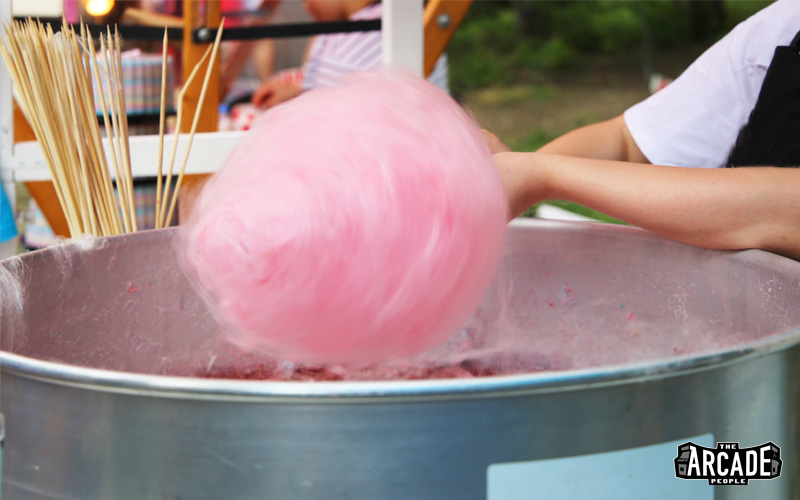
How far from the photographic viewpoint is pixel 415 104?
0.72 metres

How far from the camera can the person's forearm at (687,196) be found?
32.7 inches

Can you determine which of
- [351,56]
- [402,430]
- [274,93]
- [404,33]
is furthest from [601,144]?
[274,93]

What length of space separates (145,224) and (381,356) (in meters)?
1.33

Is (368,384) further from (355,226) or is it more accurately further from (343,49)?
(343,49)

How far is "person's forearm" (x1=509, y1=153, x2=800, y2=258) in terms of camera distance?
83 cm

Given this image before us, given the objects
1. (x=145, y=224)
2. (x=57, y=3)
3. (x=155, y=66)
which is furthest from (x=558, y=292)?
(x=57, y=3)

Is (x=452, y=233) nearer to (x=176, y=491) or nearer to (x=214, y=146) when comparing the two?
(x=176, y=491)

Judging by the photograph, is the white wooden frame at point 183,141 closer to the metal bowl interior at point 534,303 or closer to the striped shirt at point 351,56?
the metal bowl interior at point 534,303

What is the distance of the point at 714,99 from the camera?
1153mm

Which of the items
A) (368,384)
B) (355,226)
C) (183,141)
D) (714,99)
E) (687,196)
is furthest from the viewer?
(183,141)

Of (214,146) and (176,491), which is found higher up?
(214,146)

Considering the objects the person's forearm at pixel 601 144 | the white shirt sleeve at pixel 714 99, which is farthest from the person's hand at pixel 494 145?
the white shirt sleeve at pixel 714 99

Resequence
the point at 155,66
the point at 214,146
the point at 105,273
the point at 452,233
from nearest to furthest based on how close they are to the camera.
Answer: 1. the point at 452,233
2. the point at 105,273
3. the point at 214,146
4. the point at 155,66

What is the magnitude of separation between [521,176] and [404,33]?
773 millimetres
